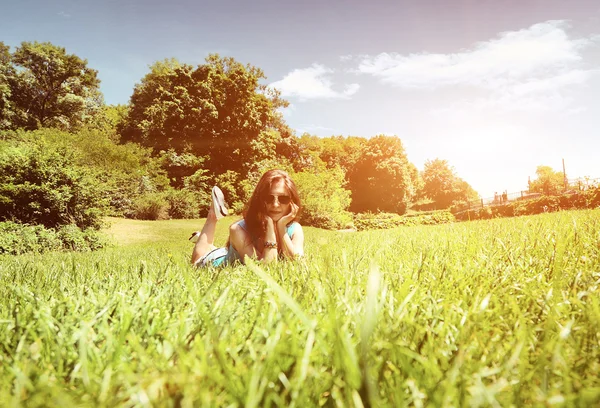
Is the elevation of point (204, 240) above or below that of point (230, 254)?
above

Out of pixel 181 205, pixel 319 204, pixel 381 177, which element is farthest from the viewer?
pixel 381 177

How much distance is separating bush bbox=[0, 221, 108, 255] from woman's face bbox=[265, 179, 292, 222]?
10319mm

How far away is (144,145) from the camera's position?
39.1m

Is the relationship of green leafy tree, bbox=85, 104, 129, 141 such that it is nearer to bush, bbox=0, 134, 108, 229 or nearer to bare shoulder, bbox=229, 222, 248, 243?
bush, bbox=0, 134, 108, 229

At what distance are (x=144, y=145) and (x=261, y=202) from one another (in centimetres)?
3942

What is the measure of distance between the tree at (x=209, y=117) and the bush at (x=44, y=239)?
1017 inches

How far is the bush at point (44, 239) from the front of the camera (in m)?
10.9

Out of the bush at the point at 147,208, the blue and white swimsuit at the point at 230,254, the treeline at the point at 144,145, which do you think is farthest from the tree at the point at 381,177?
the blue and white swimsuit at the point at 230,254

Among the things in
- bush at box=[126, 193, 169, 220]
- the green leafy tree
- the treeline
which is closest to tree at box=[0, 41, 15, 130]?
the treeline

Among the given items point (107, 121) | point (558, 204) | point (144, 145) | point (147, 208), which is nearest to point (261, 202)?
point (558, 204)

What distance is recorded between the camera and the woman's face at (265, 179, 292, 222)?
182 inches

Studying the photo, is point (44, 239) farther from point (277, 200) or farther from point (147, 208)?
point (147, 208)

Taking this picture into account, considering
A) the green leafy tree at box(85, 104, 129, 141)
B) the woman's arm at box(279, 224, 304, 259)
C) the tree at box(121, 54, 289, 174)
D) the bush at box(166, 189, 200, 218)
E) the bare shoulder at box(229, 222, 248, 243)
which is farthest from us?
the green leafy tree at box(85, 104, 129, 141)

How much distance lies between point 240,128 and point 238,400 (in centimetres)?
3991
